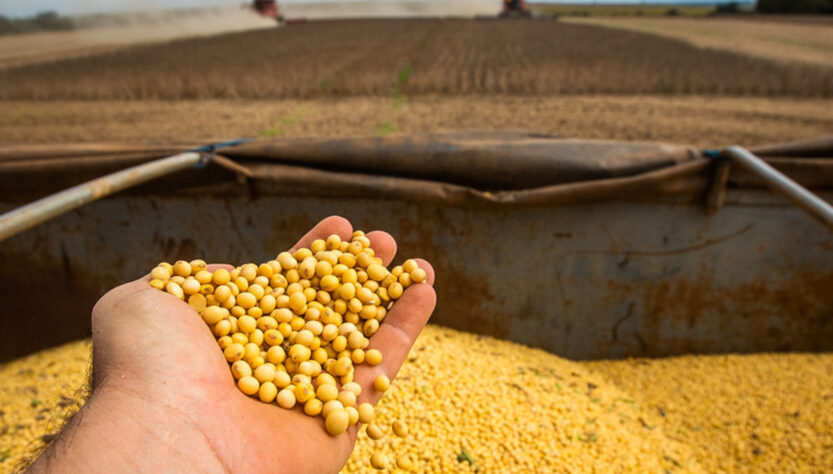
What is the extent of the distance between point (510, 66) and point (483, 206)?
1260 cm

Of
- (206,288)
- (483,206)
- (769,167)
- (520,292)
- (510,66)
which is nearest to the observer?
(206,288)

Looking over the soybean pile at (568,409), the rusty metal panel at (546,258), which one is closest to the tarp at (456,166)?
the rusty metal panel at (546,258)

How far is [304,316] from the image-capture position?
186cm

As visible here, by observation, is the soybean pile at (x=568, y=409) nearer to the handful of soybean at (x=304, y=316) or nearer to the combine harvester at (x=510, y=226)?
the combine harvester at (x=510, y=226)

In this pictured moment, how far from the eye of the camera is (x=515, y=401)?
2451 mm

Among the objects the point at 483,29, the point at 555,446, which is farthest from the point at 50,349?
the point at 483,29

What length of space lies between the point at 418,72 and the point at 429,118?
15.5 ft

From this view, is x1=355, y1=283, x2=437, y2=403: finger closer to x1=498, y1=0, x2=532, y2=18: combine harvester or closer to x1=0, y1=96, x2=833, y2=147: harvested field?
x1=0, y1=96, x2=833, y2=147: harvested field

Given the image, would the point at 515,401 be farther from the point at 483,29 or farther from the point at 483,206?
the point at 483,29

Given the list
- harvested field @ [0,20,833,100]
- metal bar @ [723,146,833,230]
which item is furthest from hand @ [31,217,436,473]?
harvested field @ [0,20,833,100]

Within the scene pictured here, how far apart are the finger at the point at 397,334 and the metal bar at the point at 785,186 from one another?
158 cm

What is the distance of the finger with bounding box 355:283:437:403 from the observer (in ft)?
5.68

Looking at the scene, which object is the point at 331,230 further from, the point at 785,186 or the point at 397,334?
the point at 785,186

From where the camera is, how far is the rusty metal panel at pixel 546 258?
111 inches
